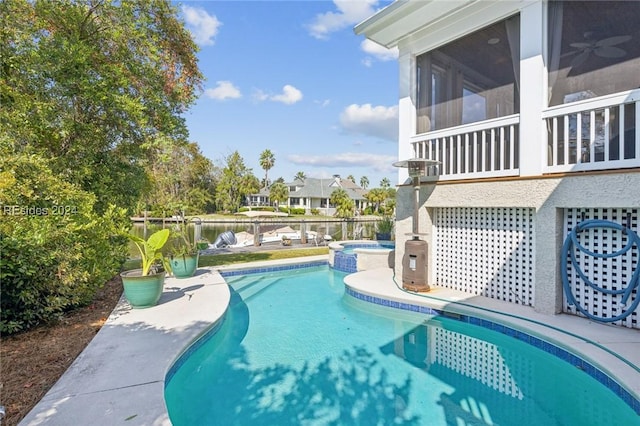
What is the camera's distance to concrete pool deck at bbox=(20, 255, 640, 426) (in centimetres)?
283

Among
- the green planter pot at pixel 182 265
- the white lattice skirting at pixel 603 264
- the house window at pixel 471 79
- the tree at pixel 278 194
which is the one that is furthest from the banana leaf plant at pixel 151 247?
the tree at pixel 278 194

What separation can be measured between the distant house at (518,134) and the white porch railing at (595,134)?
2 cm

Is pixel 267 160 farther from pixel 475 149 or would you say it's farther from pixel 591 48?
pixel 591 48

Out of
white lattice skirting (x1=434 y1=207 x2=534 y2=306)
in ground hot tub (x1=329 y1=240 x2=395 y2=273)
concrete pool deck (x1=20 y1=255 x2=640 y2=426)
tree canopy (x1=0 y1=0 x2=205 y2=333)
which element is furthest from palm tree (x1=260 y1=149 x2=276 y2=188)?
white lattice skirting (x1=434 y1=207 x2=534 y2=306)

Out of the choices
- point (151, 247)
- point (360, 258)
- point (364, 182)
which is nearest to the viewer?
point (151, 247)

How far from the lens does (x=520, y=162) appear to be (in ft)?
18.6

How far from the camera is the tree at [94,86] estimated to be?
636cm

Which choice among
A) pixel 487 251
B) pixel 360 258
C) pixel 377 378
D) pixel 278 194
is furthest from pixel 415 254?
pixel 278 194

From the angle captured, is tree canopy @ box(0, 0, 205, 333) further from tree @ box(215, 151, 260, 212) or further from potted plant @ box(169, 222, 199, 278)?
tree @ box(215, 151, 260, 212)

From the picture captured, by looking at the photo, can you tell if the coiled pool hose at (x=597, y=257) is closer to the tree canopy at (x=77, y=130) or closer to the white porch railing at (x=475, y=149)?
the white porch railing at (x=475, y=149)

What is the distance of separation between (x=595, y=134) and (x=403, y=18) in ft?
13.2

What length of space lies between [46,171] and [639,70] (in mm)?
9181

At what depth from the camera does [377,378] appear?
163 inches

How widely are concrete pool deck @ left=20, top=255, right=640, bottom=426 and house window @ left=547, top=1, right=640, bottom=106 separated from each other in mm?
3637
